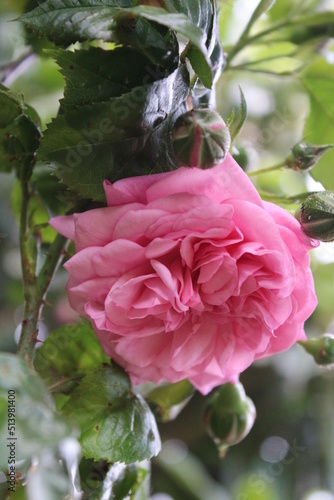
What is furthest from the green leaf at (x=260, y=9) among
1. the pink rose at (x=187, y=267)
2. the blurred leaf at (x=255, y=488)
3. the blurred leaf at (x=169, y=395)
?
the blurred leaf at (x=255, y=488)

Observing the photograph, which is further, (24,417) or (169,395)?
(169,395)

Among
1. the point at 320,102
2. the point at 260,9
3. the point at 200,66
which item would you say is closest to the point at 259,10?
the point at 260,9

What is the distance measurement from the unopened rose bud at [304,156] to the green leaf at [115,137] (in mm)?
125

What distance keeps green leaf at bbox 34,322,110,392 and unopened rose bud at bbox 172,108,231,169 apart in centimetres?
21

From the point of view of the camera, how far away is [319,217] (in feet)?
1.33

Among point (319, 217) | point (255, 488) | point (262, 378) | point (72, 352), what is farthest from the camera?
point (262, 378)

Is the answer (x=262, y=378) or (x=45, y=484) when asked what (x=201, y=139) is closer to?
(x=45, y=484)

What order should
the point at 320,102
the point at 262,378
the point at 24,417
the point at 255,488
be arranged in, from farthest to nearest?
the point at 262,378, the point at 255,488, the point at 320,102, the point at 24,417

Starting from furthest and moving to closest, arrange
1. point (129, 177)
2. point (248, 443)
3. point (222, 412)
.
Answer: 1. point (248, 443)
2. point (222, 412)
3. point (129, 177)

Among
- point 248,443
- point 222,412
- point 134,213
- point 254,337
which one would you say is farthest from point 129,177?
point 248,443

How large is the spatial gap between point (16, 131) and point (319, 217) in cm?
23

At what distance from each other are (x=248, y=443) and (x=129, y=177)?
2.56ft

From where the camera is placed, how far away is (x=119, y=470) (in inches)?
19.1

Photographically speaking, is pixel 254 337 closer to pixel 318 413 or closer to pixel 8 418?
pixel 8 418
